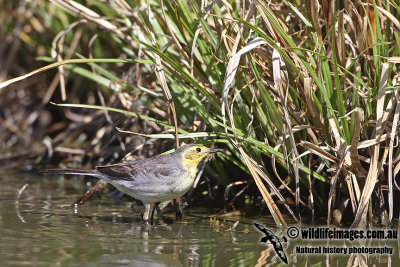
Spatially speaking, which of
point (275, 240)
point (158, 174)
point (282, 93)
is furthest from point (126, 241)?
point (282, 93)

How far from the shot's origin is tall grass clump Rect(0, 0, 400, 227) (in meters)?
4.89

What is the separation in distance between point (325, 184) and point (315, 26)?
1381 millimetres

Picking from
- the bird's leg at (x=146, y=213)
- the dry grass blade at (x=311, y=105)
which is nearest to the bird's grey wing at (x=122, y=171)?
the bird's leg at (x=146, y=213)

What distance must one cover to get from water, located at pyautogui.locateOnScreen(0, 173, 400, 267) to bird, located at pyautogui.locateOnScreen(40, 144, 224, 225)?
10.1 inches

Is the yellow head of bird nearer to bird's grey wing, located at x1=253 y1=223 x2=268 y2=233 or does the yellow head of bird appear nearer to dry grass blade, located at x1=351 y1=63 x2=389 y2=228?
bird's grey wing, located at x1=253 y1=223 x2=268 y2=233

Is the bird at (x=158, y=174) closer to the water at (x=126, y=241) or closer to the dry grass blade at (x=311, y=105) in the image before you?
the water at (x=126, y=241)

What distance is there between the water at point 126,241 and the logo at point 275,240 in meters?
0.04

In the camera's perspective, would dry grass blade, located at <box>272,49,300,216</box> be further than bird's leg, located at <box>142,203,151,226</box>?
No

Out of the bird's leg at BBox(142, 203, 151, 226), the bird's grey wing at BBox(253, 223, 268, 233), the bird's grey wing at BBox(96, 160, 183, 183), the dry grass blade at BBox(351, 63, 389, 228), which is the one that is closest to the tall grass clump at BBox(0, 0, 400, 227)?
the dry grass blade at BBox(351, 63, 389, 228)

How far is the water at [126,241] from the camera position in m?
4.20

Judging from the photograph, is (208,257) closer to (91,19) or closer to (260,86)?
(260,86)

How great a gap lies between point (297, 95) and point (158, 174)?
1.43 meters

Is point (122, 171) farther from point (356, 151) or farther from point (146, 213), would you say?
point (356, 151)

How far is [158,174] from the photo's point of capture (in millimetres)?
5602
